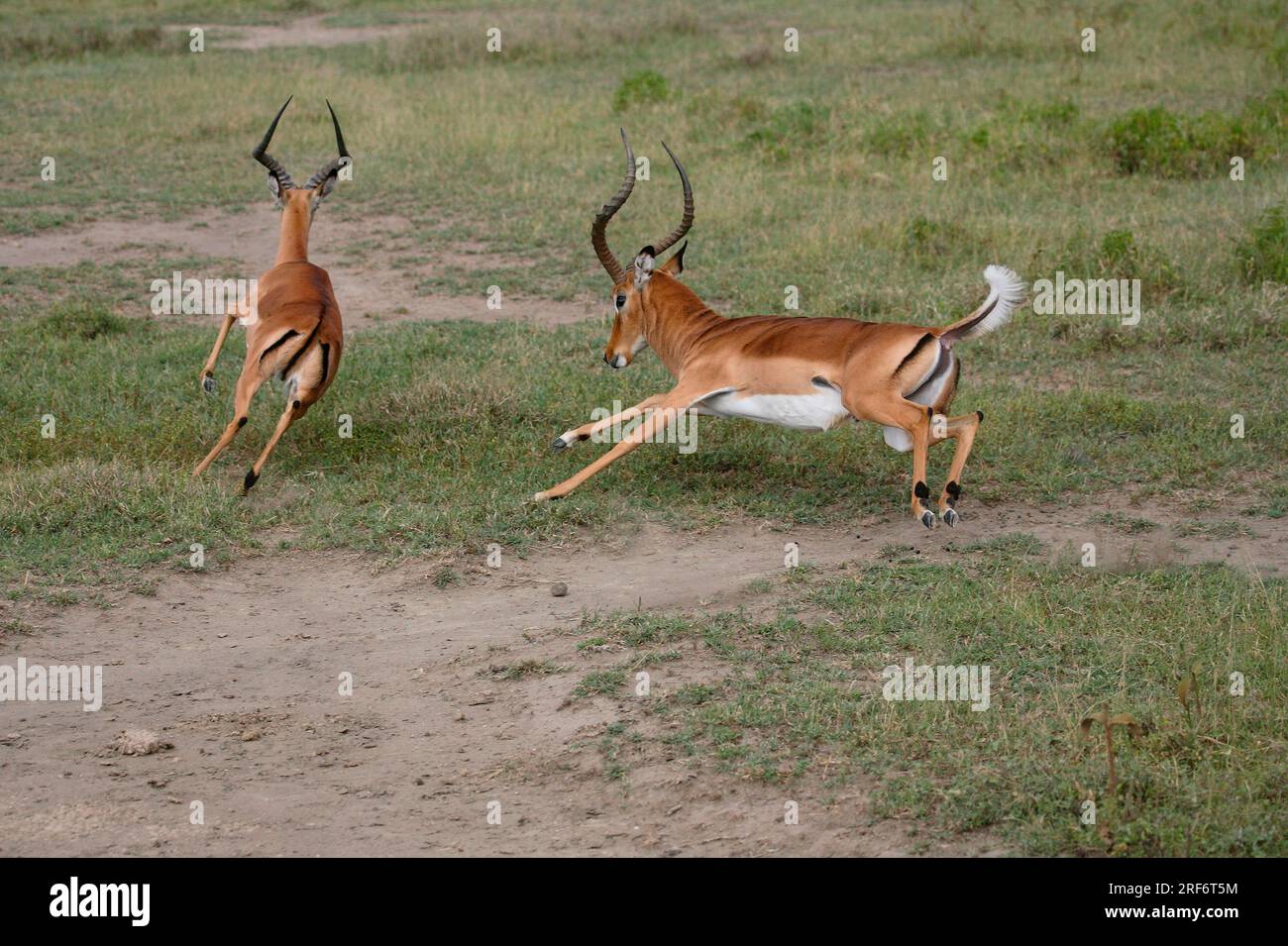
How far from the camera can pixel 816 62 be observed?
54.9ft

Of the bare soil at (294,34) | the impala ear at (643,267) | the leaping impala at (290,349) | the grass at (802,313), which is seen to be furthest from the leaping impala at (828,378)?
the bare soil at (294,34)

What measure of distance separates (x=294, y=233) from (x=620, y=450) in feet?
8.08

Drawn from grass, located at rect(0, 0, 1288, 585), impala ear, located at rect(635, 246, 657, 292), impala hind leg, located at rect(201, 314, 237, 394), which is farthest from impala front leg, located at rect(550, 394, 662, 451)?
impala hind leg, located at rect(201, 314, 237, 394)

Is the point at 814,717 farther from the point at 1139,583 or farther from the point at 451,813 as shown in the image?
the point at 1139,583

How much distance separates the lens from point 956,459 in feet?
A: 20.8

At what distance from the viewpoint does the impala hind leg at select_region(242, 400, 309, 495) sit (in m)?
6.58

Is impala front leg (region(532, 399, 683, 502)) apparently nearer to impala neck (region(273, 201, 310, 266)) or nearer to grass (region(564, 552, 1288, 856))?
grass (region(564, 552, 1288, 856))

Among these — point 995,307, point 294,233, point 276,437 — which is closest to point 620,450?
point 276,437

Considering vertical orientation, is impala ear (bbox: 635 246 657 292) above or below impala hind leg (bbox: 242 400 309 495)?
above

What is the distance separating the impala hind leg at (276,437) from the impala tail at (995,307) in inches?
112

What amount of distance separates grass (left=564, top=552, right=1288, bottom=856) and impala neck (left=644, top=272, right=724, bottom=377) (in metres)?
1.57

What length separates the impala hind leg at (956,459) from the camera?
6199 mm

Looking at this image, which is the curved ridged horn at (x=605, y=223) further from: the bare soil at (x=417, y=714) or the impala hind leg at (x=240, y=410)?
the impala hind leg at (x=240, y=410)

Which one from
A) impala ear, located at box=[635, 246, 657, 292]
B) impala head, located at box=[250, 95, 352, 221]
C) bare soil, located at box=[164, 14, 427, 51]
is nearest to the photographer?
impala ear, located at box=[635, 246, 657, 292]
